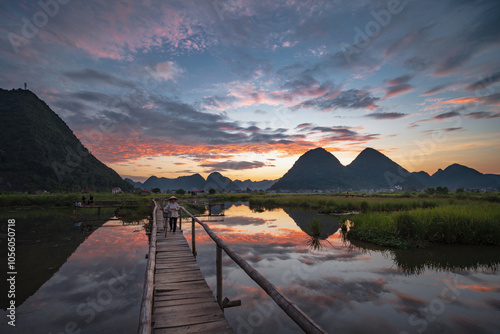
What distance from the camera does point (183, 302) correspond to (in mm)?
5637

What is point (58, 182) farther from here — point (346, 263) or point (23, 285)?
point (346, 263)

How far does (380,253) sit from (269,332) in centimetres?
929

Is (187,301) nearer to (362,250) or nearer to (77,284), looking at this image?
(77,284)

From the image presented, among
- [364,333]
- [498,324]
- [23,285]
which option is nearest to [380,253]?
[498,324]

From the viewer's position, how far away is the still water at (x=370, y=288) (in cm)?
648

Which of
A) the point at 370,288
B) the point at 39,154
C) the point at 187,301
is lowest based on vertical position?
the point at 370,288

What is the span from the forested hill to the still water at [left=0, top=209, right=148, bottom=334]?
8206 centimetres

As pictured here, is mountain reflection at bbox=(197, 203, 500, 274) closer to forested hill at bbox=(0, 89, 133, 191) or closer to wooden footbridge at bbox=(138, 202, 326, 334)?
wooden footbridge at bbox=(138, 202, 326, 334)

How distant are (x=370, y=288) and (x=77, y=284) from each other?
1110 centimetres

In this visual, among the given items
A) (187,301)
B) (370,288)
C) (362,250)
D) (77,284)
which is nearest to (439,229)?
(362,250)

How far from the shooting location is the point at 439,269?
10.2 metres

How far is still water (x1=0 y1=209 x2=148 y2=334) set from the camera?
6.71 metres

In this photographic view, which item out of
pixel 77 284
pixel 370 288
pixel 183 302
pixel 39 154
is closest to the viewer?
pixel 183 302

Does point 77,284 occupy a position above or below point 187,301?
below
